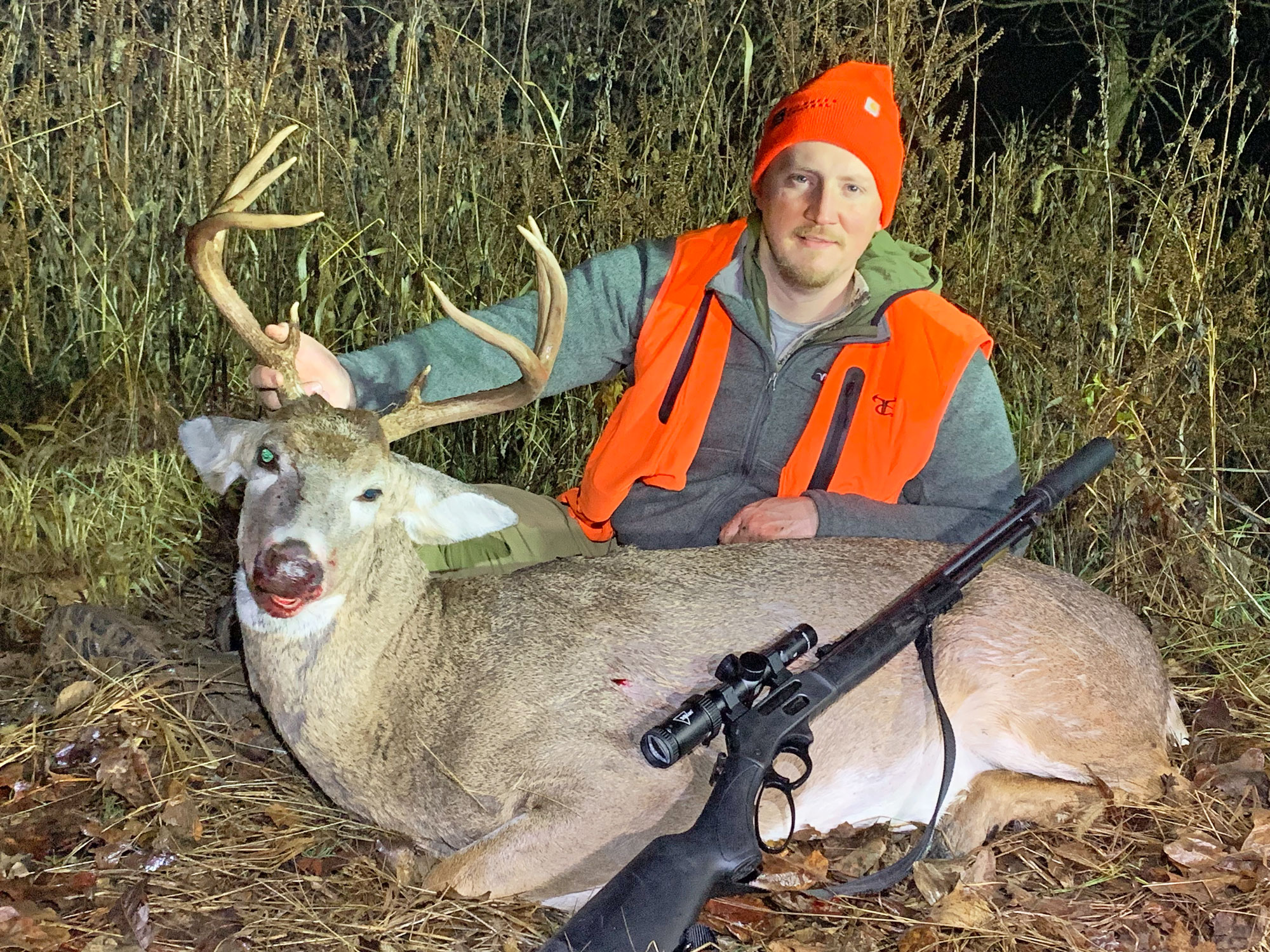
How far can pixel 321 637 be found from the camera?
10.0 ft

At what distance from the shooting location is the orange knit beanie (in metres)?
3.76

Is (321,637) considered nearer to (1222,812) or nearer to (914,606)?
(914,606)

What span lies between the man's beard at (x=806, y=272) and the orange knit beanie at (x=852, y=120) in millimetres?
312

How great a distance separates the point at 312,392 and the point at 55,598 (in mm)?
1433

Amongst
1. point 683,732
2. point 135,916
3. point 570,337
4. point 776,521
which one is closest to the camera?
point 683,732

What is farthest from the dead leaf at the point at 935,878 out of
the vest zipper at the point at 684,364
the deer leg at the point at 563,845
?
the vest zipper at the point at 684,364

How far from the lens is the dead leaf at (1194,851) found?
3.08m

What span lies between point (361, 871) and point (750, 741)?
107cm

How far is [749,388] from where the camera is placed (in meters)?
3.87

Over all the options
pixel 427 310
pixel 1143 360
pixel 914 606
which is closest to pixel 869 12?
pixel 1143 360

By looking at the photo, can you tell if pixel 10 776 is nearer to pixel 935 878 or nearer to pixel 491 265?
pixel 935 878

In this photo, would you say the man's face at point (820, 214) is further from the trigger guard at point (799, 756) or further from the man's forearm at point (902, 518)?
the trigger guard at point (799, 756)

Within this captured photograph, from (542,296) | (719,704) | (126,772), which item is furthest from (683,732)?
(126,772)

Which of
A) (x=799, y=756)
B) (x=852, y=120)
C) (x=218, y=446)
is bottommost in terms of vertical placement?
(x=799, y=756)
